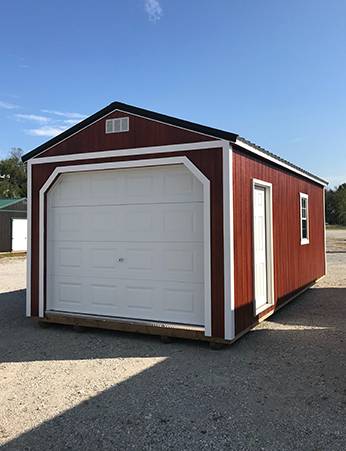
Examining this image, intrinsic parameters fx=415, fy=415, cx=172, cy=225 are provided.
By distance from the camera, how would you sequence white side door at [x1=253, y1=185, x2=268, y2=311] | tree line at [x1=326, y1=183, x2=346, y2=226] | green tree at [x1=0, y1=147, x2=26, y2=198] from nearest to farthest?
1. white side door at [x1=253, y1=185, x2=268, y2=311]
2. green tree at [x1=0, y1=147, x2=26, y2=198]
3. tree line at [x1=326, y1=183, x2=346, y2=226]

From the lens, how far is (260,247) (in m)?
6.76

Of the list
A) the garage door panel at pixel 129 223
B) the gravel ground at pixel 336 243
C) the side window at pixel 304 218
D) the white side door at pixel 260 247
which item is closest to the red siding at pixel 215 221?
the garage door panel at pixel 129 223

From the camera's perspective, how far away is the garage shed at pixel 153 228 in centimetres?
545

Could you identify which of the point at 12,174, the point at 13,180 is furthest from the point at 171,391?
the point at 12,174

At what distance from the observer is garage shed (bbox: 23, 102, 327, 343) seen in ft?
17.9

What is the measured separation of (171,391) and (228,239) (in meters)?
2.11

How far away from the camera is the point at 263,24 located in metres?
8.68

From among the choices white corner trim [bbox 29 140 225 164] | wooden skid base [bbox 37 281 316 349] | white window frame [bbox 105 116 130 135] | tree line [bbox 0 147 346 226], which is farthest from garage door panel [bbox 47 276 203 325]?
tree line [bbox 0 147 346 226]

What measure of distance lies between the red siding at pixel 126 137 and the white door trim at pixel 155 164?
24cm

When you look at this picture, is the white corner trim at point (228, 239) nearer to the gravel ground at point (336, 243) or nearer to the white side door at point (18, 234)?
the gravel ground at point (336, 243)

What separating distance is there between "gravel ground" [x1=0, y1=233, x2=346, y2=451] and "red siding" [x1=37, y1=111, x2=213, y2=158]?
2.78m

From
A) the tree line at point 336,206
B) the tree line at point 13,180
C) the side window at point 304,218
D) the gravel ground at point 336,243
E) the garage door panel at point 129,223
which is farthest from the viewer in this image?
the tree line at point 336,206

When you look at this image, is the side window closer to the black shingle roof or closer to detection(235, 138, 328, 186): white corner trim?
detection(235, 138, 328, 186): white corner trim

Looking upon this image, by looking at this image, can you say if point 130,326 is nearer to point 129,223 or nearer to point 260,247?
point 129,223
